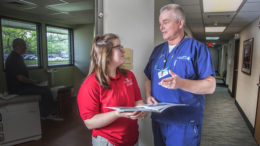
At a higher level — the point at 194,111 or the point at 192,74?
the point at 192,74

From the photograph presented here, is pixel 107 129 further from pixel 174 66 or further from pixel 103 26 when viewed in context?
pixel 103 26

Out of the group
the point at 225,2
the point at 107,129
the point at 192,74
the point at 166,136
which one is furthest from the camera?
the point at 225,2

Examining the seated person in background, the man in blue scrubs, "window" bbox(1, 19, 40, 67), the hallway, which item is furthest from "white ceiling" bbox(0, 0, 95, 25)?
the hallway

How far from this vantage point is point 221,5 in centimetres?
324

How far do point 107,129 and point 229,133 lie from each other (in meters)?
3.25

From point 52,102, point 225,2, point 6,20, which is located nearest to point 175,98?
point 225,2

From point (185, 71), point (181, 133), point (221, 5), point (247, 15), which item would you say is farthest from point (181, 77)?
point (247, 15)

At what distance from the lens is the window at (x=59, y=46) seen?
5.56m

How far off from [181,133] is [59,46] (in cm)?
547

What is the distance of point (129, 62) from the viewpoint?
170 centimetres

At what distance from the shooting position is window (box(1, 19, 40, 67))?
14.0 ft

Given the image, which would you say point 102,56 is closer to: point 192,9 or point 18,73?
point 18,73

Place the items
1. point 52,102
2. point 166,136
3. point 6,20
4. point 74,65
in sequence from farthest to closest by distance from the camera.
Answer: point 74,65, point 6,20, point 52,102, point 166,136

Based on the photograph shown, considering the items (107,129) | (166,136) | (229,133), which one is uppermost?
(107,129)
